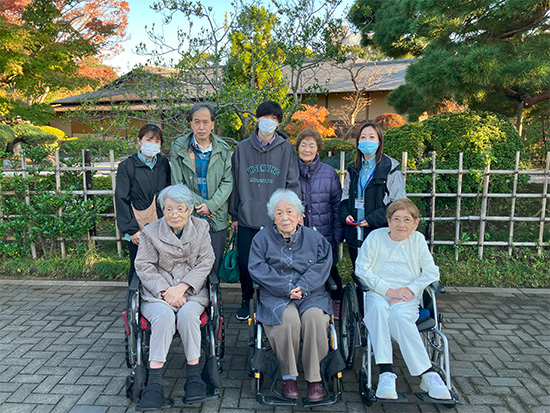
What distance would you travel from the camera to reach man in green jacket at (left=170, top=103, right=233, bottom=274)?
3311mm

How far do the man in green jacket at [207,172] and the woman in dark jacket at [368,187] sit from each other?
103cm

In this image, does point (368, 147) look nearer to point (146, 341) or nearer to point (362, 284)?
point (362, 284)

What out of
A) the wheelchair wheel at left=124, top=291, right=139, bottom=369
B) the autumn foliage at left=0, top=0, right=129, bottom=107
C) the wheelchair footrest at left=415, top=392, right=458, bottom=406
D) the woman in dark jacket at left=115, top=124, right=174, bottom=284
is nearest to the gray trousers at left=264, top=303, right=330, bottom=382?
the wheelchair footrest at left=415, top=392, right=458, bottom=406

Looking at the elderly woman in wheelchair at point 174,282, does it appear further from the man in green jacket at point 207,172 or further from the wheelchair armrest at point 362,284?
the wheelchair armrest at point 362,284

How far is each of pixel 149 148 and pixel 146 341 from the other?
1552mm

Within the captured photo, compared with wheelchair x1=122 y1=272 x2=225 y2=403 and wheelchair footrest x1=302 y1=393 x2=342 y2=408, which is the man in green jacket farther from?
wheelchair footrest x1=302 y1=393 x2=342 y2=408

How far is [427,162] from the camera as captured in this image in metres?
5.01

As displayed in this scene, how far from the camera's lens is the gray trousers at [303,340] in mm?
2473

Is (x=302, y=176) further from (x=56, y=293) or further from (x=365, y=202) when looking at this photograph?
(x=56, y=293)

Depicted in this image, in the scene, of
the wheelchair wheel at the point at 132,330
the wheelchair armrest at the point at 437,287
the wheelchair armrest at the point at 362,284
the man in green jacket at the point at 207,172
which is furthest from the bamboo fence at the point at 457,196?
the wheelchair wheel at the point at 132,330

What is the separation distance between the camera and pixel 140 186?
337 centimetres

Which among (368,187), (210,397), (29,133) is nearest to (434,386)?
(210,397)

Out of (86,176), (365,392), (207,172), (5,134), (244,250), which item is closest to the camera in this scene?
(365,392)

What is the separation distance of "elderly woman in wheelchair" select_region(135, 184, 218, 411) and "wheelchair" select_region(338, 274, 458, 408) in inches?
40.2
